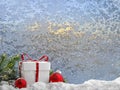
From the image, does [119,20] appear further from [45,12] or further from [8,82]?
[8,82]

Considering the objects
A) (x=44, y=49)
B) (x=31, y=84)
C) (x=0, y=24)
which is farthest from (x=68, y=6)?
(x=31, y=84)

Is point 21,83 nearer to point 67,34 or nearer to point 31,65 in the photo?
point 31,65

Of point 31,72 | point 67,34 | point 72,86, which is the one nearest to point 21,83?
point 31,72

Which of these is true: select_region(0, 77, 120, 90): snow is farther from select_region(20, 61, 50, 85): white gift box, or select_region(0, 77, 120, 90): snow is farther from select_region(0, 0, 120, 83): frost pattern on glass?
select_region(0, 0, 120, 83): frost pattern on glass

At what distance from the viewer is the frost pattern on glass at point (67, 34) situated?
107 inches

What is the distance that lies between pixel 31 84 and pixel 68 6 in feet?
3.66

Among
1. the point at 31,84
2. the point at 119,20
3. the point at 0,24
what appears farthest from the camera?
the point at 119,20

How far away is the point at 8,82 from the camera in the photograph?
77.5 inches

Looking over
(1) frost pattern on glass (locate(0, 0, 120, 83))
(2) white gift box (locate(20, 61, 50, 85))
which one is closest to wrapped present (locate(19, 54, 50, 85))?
(2) white gift box (locate(20, 61, 50, 85))

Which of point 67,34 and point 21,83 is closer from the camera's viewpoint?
point 21,83

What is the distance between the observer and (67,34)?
280 centimetres

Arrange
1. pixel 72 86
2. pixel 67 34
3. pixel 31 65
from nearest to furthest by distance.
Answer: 1. pixel 72 86
2. pixel 31 65
3. pixel 67 34

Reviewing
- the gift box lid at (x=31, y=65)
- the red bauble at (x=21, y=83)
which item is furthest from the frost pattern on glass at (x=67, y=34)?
the red bauble at (x=21, y=83)

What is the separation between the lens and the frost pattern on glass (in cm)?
272
